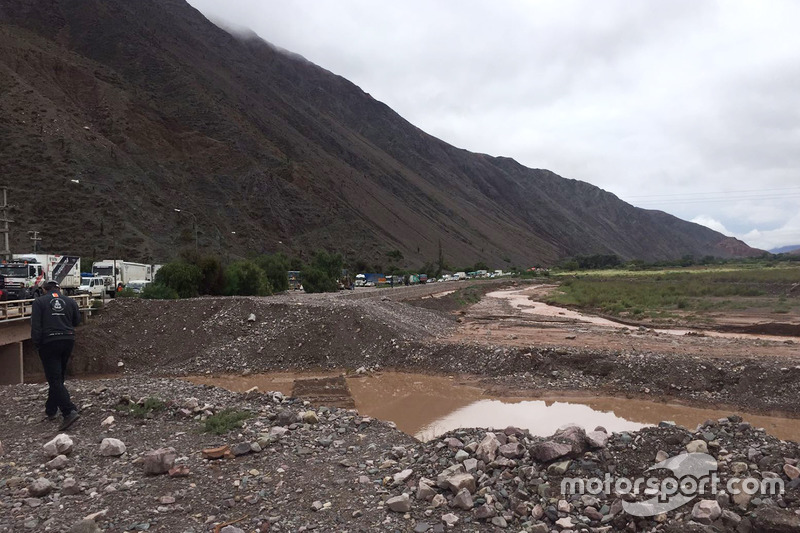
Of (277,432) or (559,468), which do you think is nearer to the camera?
(559,468)

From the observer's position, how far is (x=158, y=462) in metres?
6.49

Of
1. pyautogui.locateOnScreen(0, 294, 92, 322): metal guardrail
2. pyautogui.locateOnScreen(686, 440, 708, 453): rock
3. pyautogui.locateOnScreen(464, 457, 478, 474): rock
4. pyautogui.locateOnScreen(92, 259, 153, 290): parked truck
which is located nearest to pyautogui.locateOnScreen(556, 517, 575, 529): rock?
pyautogui.locateOnScreen(464, 457, 478, 474): rock

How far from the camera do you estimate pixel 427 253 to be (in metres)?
105

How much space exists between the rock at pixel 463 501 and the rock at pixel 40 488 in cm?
471

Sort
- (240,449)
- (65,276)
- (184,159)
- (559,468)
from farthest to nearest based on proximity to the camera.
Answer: (184,159), (65,276), (240,449), (559,468)

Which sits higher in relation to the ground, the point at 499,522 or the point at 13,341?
the point at 13,341

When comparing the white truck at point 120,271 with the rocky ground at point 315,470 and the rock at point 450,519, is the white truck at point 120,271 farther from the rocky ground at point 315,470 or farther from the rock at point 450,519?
the rock at point 450,519

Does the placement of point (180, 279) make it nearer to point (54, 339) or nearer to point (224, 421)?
point (54, 339)

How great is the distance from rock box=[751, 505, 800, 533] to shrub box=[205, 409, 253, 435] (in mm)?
6893

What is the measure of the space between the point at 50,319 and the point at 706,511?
9241 millimetres

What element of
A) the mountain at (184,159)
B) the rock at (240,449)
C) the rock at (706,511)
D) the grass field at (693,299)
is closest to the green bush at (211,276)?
the mountain at (184,159)

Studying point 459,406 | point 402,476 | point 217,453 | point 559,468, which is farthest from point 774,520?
point 459,406

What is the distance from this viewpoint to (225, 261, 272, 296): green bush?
36463 mm

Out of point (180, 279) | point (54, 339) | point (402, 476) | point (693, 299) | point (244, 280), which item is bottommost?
point (693, 299)
